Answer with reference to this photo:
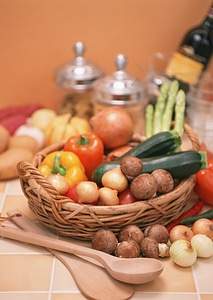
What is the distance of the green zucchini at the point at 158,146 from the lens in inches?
38.5

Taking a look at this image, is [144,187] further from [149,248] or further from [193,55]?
[193,55]

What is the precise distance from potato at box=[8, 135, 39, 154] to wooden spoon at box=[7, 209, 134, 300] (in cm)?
39

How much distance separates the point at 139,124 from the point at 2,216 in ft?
1.57

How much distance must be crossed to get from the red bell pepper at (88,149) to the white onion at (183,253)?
0.92ft

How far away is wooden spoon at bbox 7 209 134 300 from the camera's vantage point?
2.44 feet

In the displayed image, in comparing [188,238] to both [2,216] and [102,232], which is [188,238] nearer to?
[102,232]

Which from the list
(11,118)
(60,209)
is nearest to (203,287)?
(60,209)

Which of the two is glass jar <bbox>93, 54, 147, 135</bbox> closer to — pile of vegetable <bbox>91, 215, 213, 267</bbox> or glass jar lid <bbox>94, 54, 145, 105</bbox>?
glass jar lid <bbox>94, 54, 145, 105</bbox>

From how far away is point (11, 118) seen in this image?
1.35 meters

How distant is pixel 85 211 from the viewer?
826 millimetres

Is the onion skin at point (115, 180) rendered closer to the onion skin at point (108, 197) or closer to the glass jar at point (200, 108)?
the onion skin at point (108, 197)

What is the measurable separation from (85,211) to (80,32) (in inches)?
29.8

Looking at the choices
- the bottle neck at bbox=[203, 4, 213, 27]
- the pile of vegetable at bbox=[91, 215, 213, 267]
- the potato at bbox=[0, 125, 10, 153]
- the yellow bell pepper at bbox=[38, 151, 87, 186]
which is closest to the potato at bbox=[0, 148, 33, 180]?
the potato at bbox=[0, 125, 10, 153]

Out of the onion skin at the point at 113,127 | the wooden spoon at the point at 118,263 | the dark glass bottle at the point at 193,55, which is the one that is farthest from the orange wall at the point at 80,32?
the wooden spoon at the point at 118,263
